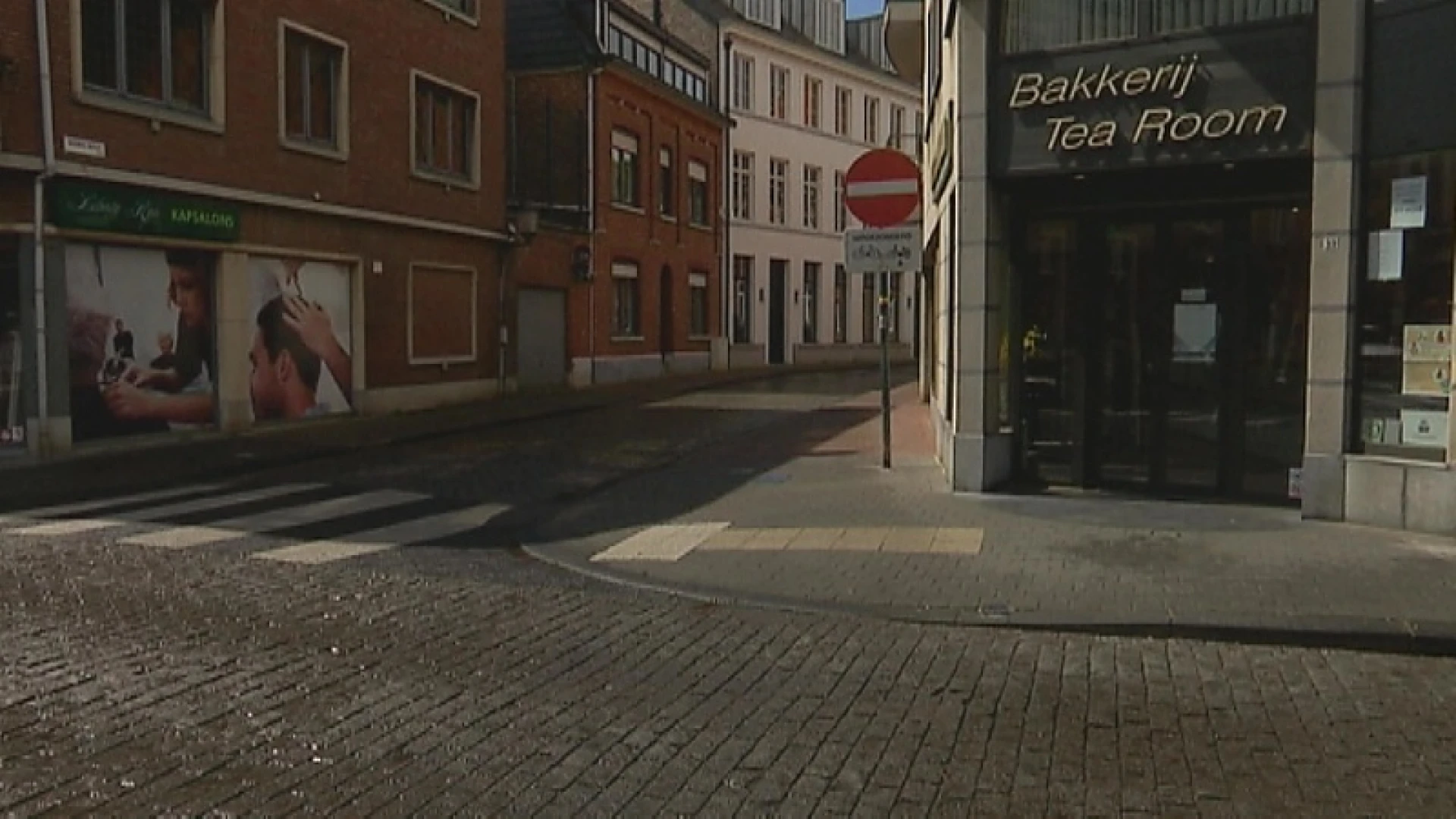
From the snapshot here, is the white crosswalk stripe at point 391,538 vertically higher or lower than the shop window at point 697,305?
lower

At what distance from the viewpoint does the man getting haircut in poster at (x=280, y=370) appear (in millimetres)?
17203

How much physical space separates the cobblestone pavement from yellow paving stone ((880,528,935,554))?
1722 mm

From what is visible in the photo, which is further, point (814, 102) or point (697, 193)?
point (814, 102)

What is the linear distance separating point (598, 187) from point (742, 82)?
13327 mm

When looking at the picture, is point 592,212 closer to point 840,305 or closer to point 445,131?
point 445,131

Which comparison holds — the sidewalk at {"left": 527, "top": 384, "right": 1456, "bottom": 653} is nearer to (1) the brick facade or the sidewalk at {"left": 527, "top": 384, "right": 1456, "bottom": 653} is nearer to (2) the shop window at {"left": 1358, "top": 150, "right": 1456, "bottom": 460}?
(2) the shop window at {"left": 1358, "top": 150, "right": 1456, "bottom": 460}

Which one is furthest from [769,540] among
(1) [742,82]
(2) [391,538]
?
(1) [742,82]

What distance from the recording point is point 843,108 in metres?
45.8

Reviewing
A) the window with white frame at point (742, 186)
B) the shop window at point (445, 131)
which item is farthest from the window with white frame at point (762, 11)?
the shop window at point (445, 131)

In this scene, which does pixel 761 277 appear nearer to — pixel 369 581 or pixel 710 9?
pixel 710 9

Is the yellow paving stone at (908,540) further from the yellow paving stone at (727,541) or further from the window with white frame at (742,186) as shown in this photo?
the window with white frame at (742,186)

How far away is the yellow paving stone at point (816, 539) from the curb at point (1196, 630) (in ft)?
4.62

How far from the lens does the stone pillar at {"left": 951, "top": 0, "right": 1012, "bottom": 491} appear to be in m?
10.3

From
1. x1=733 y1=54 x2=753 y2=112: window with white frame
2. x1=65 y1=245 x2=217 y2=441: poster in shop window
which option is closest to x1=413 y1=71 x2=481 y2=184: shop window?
x1=65 y1=245 x2=217 y2=441: poster in shop window
